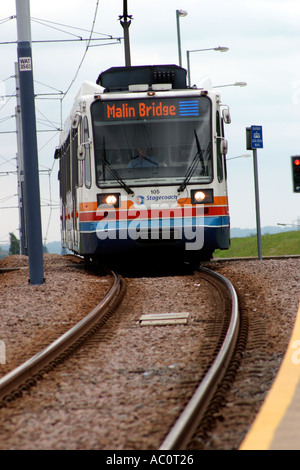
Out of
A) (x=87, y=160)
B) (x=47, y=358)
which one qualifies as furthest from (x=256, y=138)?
(x=47, y=358)

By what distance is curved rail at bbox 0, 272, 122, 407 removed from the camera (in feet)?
18.6

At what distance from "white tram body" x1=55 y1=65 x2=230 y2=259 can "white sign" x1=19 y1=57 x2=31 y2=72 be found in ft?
4.16

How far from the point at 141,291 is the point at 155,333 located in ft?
13.4

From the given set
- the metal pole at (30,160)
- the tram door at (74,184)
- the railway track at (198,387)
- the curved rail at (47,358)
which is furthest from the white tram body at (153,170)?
the curved rail at (47,358)

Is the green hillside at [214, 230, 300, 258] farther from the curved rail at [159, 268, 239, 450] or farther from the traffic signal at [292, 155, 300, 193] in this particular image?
the curved rail at [159, 268, 239, 450]

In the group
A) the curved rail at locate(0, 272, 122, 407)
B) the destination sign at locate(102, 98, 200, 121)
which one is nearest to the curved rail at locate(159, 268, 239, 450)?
the curved rail at locate(0, 272, 122, 407)

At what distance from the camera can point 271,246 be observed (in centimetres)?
3888

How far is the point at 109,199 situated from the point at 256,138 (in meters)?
5.07

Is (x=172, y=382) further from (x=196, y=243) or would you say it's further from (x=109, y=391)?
(x=196, y=243)

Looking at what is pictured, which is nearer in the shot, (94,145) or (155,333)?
(155,333)

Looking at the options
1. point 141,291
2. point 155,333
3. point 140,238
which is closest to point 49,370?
point 155,333

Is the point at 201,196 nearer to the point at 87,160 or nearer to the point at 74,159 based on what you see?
the point at 87,160

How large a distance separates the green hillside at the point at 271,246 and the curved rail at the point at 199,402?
94.2 feet
